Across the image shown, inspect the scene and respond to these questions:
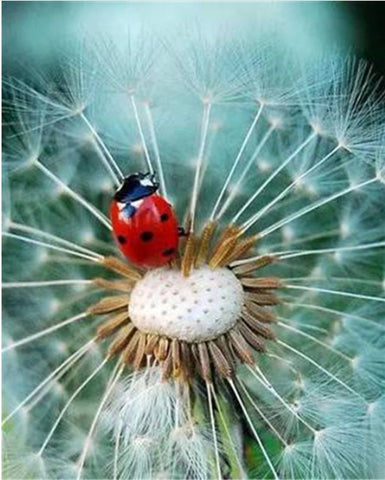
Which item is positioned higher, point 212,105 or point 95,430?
point 212,105

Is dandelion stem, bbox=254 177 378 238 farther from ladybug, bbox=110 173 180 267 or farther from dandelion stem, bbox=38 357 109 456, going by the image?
dandelion stem, bbox=38 357 109 456

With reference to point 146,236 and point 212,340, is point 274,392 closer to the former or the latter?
point 212,340

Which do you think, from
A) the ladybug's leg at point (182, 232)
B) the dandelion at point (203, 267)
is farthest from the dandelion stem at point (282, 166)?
the ladybug's leg at point (182, 232)

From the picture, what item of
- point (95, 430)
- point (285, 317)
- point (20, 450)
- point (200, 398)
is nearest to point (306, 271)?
point (285, 317)

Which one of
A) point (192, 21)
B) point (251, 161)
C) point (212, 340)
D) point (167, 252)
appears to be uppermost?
point (192, 21)

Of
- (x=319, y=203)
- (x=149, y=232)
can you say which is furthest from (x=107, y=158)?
(x=319, y=203)

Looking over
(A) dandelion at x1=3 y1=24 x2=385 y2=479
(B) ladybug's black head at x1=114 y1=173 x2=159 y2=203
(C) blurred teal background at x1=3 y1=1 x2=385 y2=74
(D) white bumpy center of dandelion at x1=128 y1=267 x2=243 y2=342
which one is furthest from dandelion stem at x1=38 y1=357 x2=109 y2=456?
(C) blurred teal background at x1=3 y1=1 x2=385 y2=74

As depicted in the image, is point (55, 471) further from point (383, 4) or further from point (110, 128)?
point (383, 4)

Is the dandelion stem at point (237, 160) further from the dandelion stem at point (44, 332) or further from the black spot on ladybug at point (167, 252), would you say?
the dandelion stem at point (44, 332)
